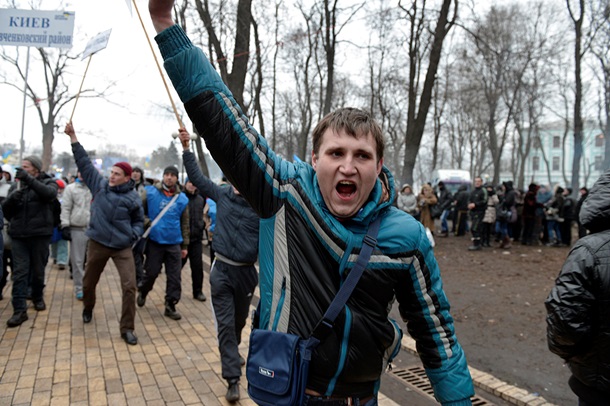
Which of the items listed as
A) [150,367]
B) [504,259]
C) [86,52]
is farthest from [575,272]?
[504,259]

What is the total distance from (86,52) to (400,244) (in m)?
5.27

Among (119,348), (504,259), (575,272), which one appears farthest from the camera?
(504,259)

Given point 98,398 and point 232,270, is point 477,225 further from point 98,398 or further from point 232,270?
point 98,398

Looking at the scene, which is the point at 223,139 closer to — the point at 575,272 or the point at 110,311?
the point at 575,272

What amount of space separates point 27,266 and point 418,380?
505 cm

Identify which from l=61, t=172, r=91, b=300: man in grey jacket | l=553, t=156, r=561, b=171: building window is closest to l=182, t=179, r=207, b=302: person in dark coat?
l=61, t=172, r=91, b=300: man in grey jacket

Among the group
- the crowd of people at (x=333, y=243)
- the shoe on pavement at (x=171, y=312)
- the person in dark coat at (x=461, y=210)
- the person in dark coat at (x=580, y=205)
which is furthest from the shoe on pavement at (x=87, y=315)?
the person in dark coat at (x=461, y=210)

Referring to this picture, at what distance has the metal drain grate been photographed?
4.34 metres

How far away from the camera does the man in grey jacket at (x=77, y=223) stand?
739cm

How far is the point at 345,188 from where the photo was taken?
1.88 meters

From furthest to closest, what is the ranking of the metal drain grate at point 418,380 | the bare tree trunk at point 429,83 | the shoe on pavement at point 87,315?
1. the bare tree trunk at point 429,83
2. the shoe on pavement at point 87,315
3. the metal drain grate at point 418,380

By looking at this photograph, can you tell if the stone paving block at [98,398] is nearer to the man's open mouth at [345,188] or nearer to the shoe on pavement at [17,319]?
the shoe on pavement at [17,319]

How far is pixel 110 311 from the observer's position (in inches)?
265

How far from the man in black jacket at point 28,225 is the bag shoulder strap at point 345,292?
558cm
